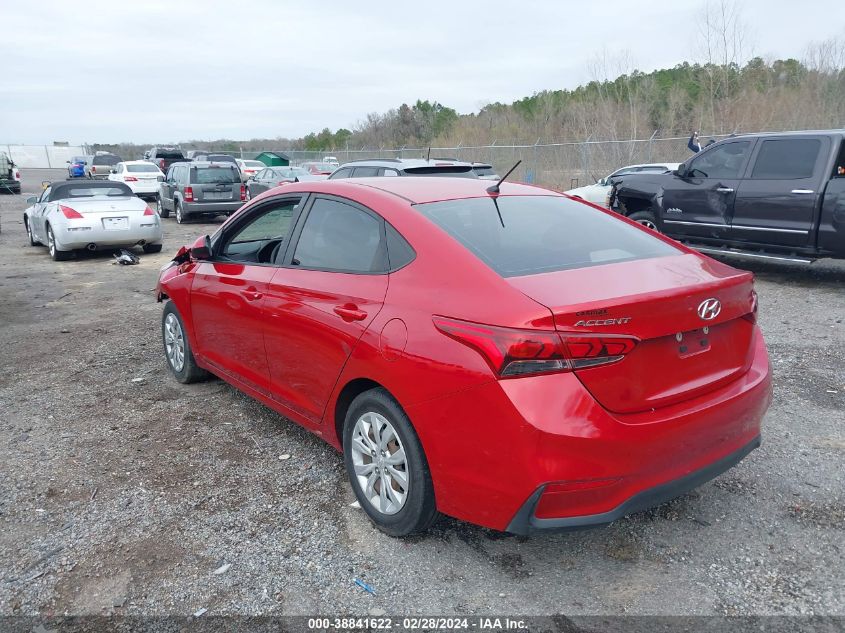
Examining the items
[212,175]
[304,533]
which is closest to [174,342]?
[304,533]

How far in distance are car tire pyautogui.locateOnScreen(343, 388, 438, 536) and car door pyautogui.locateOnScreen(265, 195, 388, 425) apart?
0.28m

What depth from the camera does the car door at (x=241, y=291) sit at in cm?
429

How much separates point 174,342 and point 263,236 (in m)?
1.42

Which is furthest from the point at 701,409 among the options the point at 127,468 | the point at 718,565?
the point at 127,468

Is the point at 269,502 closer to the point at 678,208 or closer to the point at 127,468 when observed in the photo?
the point at 127,468

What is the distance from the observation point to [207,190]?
19016mm

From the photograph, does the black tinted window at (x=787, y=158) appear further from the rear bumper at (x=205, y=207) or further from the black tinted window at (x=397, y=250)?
the rear bumper at (x=205, y=207)

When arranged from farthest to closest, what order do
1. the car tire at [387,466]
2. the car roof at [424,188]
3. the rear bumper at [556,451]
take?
the car roof at [424,188]
the car tire at [387,466]
the rear bumper at [556,451]

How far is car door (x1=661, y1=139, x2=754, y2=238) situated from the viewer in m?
9.37

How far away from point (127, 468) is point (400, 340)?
2.23 m

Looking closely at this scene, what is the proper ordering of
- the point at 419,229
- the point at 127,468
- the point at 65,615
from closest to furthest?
the point at 65,615 < the point at 419,229 < the point at 127,468

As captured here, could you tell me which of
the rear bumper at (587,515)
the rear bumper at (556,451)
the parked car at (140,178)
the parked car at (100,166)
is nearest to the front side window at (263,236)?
the rear bumper at (556,451)

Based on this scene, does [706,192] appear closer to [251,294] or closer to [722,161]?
[722,161]

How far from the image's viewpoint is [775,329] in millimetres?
6805
